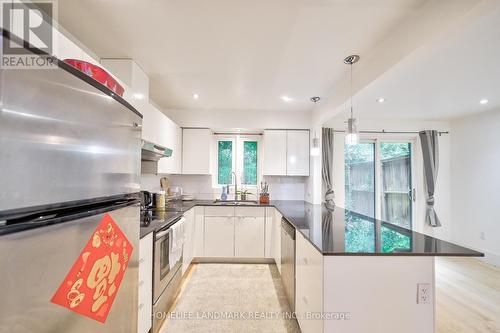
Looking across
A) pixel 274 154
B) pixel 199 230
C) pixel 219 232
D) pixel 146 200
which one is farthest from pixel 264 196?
pixel 146 200

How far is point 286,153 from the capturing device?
3859 millimetres

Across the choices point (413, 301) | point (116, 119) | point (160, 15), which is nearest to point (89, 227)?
point (116, 119)

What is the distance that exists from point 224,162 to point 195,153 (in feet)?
2.12

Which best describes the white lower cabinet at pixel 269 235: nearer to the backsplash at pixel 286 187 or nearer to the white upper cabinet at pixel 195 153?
the backsplash at pixel 286 187

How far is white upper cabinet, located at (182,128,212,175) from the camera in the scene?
3791 millimetres

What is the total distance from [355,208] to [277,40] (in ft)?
11.6

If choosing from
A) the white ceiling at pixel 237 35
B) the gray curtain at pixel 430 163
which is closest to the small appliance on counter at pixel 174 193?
the white ceiling at pixel 237 35

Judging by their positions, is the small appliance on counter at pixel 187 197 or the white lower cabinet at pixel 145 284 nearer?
the white lower cabinet at pixel 145 284

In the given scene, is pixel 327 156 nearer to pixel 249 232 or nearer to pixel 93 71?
pixel 249 232

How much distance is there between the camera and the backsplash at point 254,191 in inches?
159

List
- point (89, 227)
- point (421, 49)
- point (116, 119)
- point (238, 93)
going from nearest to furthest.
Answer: point (89, 227) → point (116, 119) → point (421, 49) → point (238, 93)

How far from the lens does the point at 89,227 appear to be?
0.80m

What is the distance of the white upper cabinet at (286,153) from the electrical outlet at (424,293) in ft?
8.53

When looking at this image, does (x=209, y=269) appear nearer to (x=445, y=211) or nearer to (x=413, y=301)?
(x=413, y=301)
